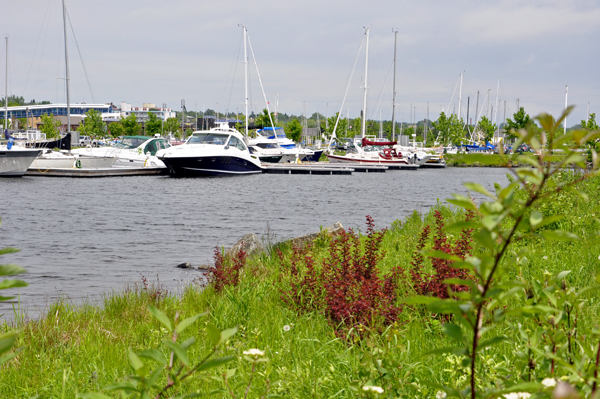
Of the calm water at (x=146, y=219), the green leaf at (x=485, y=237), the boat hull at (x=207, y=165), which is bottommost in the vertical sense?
the calm water at (x=146, y=219)

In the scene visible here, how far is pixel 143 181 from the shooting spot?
30.6 metres

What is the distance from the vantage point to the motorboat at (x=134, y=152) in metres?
36.9

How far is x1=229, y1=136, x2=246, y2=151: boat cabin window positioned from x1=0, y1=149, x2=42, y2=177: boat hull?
1197 cm

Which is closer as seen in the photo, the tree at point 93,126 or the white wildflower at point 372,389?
the white wildflower at point 372,389

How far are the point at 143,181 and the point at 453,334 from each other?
30939 mm

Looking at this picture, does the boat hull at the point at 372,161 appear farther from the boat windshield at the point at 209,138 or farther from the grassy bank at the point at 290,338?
the grassy bank at the point at 290,338

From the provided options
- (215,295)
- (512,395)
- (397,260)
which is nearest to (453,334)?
(512,395)

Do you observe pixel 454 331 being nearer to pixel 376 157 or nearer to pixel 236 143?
pixel 236 143

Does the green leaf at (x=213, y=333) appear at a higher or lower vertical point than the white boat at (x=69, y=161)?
higher

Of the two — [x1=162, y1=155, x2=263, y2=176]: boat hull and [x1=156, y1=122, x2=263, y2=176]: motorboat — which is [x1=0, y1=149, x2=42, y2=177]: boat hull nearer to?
[x1=156, y1=122, x2=263, y2=176]: motorboat

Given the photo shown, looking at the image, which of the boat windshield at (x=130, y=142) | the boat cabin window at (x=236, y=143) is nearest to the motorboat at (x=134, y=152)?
the boat windshield at (x=130, y=142)

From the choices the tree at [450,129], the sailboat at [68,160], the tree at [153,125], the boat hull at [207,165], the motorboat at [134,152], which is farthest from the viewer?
the tree at [153,125]

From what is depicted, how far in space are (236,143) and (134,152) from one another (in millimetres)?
7628

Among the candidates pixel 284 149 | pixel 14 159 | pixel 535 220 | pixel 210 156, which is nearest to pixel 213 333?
pixel 535 220
